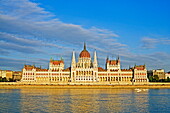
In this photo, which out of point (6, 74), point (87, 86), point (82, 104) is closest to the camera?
point (82, 104)

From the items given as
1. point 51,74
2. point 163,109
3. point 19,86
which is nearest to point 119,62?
point 51,74

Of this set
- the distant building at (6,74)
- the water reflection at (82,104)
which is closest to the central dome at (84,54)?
the distant building at (6,74)

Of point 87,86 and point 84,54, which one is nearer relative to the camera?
point 87,86

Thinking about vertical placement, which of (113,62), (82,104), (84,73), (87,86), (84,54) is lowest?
(82,104)

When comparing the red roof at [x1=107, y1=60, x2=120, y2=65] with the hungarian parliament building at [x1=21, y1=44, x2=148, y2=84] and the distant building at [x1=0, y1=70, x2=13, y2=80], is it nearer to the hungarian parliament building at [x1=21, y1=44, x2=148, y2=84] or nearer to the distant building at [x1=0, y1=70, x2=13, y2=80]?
the hungarian parliament building at [x1=21, y1=44, x2=148, y2=84]

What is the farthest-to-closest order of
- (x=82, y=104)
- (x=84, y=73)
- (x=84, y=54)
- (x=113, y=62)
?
(x=113, y=62) → (x=84, y=54) → (x=84, y=73) → (x=82, y=104)

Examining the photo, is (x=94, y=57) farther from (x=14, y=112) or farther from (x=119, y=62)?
(x=14, y=112)

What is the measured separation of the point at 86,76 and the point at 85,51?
14.5 meters

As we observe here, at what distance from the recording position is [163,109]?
37.3 metres

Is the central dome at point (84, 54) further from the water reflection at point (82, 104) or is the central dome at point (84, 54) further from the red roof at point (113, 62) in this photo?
the water reflection at point (82, 104)

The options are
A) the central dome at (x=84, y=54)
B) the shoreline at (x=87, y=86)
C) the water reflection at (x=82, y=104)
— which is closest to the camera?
the water reflection at (x=82, y=104)

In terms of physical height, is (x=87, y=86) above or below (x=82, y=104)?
above

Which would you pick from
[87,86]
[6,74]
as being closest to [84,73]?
[87,86]

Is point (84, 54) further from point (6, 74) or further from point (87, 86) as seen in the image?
point (6, 74)
